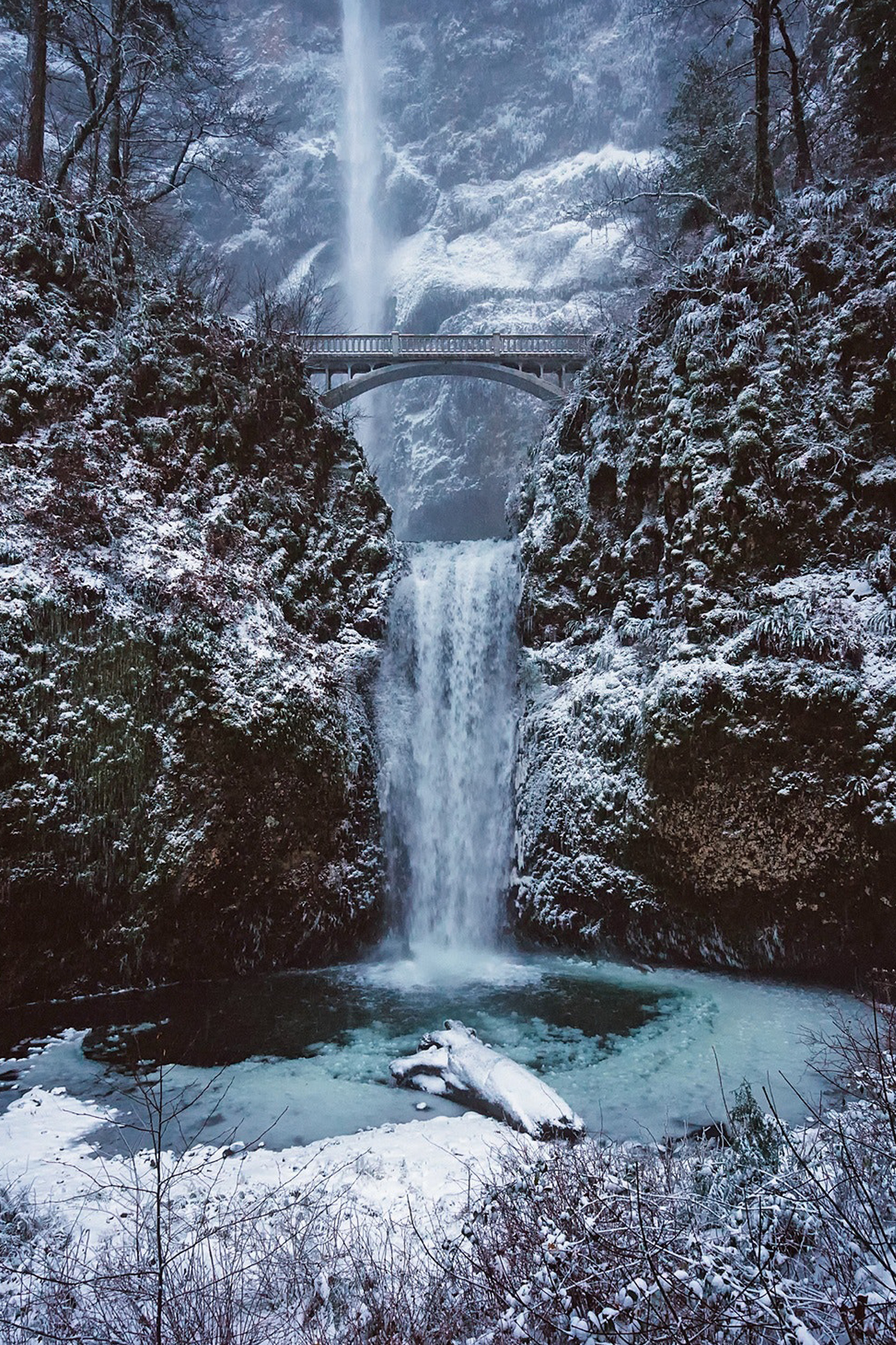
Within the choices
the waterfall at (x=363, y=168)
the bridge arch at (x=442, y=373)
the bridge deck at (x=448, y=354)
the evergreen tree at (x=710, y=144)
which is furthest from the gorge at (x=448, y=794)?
the waterfall at (x=363, y=168)

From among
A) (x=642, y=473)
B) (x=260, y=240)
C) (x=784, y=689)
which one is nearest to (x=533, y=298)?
(x=260, y=240)

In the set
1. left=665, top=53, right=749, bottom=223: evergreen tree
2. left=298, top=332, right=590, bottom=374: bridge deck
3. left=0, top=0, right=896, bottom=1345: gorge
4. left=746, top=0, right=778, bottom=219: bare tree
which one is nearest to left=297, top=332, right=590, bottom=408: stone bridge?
left=298, top=332, right=590, bottom=374: bridge deck

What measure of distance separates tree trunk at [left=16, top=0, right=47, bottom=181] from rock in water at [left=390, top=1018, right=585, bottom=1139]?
15.4m

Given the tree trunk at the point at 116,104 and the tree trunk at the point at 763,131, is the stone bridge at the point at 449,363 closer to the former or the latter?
the tree trunk at the point at 116,104

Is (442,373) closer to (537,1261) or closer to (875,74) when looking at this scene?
(875,74)

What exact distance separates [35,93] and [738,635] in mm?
15382

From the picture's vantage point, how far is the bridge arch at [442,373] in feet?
68.1

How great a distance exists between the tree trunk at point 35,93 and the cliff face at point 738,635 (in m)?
11.4

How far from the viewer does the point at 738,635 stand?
975 cm

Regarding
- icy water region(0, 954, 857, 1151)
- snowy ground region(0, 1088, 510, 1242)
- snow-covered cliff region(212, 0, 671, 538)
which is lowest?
icy water region(0, 954, 857, 1151)

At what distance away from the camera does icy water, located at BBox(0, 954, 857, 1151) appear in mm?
6098

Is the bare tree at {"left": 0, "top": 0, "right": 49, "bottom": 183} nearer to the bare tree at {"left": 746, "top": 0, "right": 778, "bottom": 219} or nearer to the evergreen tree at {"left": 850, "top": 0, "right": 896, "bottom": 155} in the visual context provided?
the bare tree at {"left": 746, "top": 0, "right": 778, "bottom": 219}

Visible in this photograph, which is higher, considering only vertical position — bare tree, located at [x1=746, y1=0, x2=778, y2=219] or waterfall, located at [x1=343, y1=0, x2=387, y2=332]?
waterfall, located at [x1=343, y1=0, x2=387, y2=332]

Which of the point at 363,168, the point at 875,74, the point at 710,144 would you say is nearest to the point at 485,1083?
the point at 875,74
